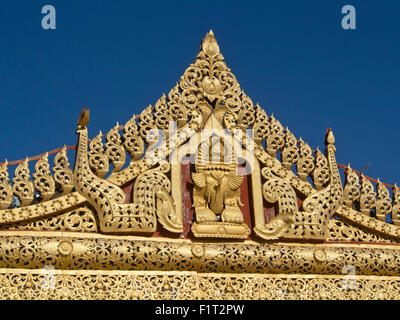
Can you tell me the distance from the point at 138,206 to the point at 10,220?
1.48 m

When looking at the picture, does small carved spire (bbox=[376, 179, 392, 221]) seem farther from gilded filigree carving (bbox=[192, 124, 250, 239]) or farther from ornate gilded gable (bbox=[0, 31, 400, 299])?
gilded filigree carving (bbox=[192, 124, 250, 239])

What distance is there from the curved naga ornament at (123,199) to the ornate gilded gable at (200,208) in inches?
0.5

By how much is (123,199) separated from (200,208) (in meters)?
0.97

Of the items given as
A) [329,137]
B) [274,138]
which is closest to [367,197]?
[329,137]

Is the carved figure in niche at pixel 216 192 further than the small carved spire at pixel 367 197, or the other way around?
the small carved spire at pixel 367 197

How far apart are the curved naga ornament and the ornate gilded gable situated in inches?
0.5

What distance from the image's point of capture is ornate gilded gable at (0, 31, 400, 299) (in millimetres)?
8633

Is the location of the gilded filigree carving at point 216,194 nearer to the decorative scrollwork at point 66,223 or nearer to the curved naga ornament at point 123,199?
the curved naga ornament at point 123,199

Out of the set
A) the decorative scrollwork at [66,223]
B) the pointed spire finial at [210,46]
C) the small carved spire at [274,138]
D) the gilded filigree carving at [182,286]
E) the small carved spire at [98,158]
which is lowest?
the gilded filigree carving at [182,286]

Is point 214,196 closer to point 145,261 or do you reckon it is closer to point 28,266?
point 145,261

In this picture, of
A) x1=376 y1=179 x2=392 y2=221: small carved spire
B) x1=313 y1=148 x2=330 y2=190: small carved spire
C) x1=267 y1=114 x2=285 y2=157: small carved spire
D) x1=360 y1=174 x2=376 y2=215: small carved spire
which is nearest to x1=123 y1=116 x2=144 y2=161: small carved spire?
x1=267 y1=114 x2=285 y2=157: small carved spire

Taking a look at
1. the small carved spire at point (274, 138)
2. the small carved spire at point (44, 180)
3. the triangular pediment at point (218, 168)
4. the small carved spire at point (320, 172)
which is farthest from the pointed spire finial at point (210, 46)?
the small carved spire at point (44, 180)

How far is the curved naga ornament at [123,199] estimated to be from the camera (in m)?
8.87
